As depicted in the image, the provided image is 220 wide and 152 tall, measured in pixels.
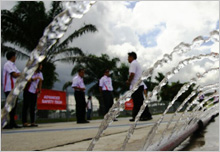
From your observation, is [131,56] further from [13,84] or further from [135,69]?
[13,84]

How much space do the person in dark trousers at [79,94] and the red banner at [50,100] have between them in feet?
13.1

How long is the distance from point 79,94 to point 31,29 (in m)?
11.1

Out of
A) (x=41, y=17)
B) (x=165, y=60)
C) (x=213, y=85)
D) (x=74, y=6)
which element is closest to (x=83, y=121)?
(x=213, y=85)

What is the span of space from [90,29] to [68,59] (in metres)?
2.60

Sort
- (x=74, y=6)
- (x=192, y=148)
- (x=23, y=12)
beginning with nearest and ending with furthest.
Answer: (x=74, y=6) < (x=192, y=148) < (x=23, y=12)

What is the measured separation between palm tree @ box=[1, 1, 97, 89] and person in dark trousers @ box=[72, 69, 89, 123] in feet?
34.2

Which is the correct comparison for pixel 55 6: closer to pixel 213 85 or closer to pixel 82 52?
pixel 82 52

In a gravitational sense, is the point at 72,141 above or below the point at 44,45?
below

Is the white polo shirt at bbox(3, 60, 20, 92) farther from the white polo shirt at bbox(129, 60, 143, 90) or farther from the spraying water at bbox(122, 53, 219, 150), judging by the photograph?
the spraying water at bbox(122, 53, 219, 150)

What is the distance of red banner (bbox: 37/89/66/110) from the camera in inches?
428

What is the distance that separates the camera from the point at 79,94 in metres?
7.40

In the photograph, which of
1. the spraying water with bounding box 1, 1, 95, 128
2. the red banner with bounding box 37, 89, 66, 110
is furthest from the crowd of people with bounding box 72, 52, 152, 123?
the spraying water with bounding box 1, 1, 95, 128

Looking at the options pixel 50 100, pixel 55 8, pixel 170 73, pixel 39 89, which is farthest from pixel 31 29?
pixel 170 73

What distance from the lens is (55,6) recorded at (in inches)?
701
